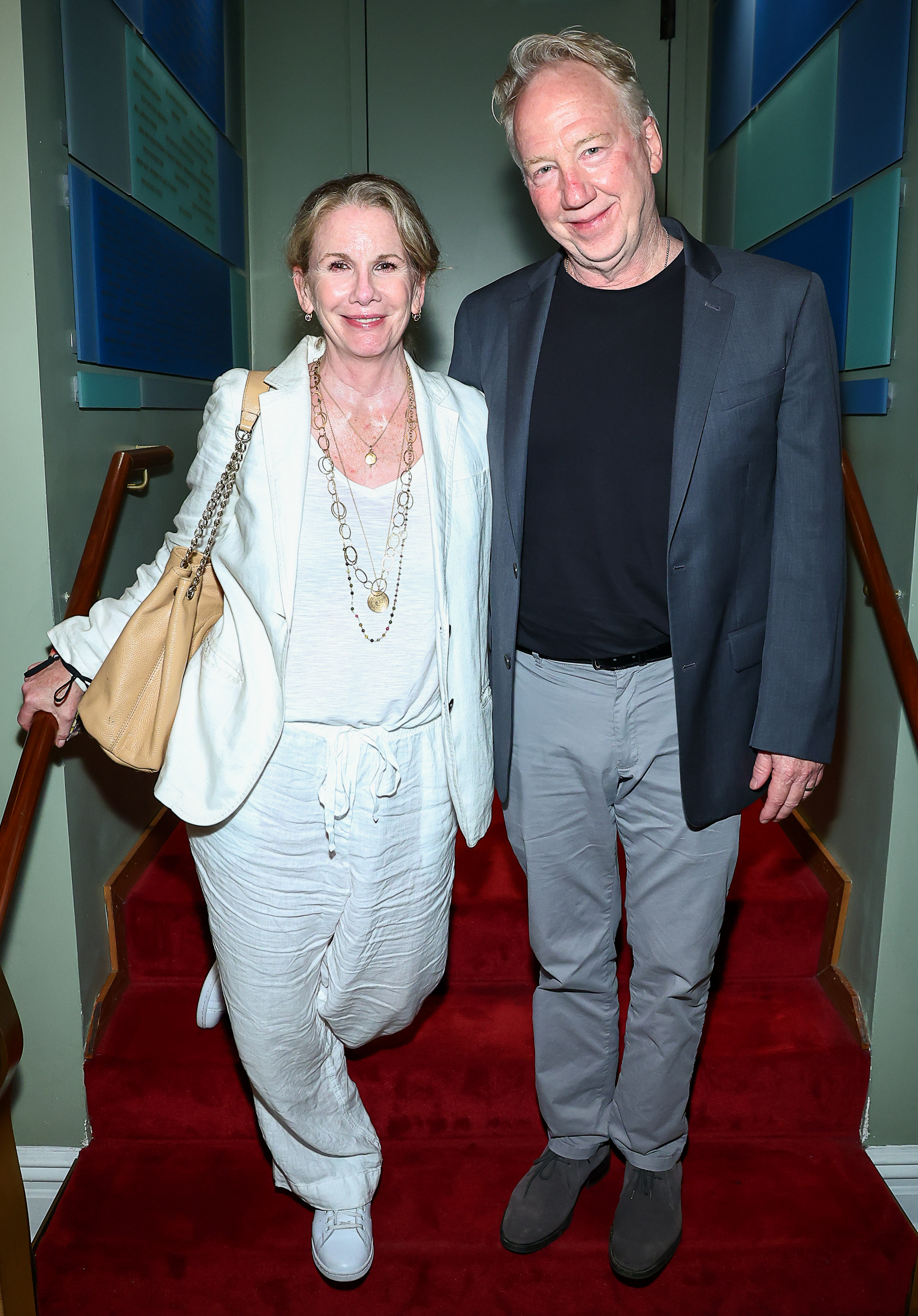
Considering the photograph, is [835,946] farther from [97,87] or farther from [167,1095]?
[97,87]

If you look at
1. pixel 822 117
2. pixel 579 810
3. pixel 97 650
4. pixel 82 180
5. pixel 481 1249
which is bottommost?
pixel 481 1249

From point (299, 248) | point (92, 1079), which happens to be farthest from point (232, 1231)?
point (299, 248)

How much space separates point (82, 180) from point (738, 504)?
1.71 metres

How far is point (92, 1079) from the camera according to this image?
8.27 feet

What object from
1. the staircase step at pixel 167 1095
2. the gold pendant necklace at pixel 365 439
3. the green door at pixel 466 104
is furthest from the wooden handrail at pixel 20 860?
the green door at pixel 466 104

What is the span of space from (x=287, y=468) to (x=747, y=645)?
34.5 inches

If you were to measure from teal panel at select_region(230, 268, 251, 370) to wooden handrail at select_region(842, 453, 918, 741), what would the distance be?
8.53 ft

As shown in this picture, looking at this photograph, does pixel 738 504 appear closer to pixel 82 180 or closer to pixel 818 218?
pixel 818 218

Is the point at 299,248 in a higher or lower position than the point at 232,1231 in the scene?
higher

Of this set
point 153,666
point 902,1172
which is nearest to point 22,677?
point 153,666

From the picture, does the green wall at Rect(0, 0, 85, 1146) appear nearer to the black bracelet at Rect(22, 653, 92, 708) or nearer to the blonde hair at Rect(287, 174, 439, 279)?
the black bracelet at Rect(22, 653, 92, 708)

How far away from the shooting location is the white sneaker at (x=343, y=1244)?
2.09 metres

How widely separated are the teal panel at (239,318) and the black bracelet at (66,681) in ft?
8.25

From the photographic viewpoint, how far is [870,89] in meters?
→ 2.50
